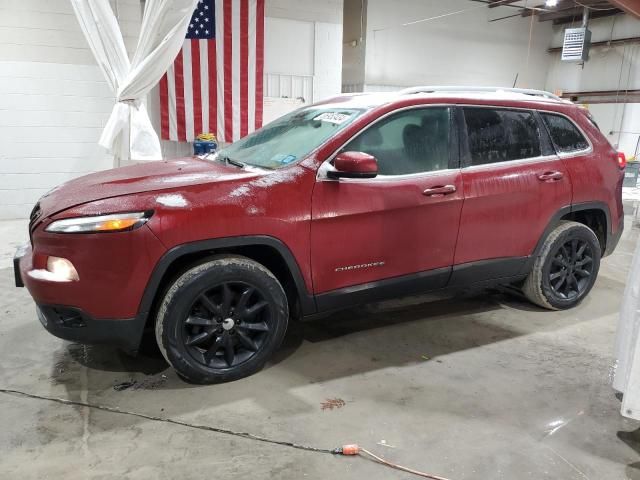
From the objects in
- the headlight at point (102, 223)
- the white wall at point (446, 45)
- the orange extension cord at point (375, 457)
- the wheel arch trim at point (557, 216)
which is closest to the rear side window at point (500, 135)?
the wheel arch trim at point (557, 216)

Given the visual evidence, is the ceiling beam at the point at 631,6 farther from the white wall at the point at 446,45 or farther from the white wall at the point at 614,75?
the white wall at the point at 614,75

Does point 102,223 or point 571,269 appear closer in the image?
point 102,223

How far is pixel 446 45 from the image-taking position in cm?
1403

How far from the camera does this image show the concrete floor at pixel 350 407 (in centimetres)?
217

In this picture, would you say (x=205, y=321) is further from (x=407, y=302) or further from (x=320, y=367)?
(x=407, y=302)

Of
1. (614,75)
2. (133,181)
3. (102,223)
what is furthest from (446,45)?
(102,223)

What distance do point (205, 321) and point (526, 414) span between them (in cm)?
175

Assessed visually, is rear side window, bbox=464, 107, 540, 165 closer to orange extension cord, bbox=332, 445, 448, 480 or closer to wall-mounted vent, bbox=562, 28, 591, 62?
orange extension cord, bbox=332, 445, 448, 480

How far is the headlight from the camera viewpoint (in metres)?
2.38

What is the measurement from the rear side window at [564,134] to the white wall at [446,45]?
10100mm

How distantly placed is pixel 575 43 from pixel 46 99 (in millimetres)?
12936

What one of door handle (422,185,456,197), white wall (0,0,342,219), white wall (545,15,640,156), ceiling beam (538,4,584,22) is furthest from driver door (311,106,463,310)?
ceiling beam (538,4,584,22)

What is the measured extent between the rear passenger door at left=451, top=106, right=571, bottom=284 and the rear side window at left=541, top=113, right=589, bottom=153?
90 millimetres

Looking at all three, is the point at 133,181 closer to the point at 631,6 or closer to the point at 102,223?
the point at 102,223
